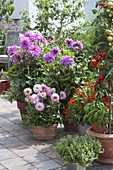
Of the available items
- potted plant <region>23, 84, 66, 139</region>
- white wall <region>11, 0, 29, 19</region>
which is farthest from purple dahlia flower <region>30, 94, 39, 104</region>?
white wall <region>11, 0, 29, 19</region>

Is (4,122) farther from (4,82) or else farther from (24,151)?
(4,82)

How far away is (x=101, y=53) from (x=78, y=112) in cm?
89

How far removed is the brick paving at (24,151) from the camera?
3596mm

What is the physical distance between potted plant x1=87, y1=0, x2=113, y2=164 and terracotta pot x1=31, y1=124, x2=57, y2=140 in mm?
702

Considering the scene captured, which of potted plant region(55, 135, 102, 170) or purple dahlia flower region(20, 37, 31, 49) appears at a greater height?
purple dahlia flower region(20, 37, 31, 49)

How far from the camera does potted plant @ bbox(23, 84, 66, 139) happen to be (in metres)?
4.21

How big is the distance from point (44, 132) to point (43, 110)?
26cm

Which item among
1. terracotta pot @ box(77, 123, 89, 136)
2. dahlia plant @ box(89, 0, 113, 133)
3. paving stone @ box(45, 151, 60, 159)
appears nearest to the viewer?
dahlia plant @ box(89, 0, 113, 133)

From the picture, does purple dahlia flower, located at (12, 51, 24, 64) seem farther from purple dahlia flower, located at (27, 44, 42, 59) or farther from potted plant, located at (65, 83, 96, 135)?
potted plant, located at (65, 83, 96, 135)

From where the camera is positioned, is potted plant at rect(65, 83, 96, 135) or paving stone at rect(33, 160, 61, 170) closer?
paving stone at rect(33, 160, 61, 170)

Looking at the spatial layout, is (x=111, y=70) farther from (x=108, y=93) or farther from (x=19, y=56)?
(x=19, y=56)

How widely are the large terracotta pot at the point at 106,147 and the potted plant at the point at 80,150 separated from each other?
134 mm

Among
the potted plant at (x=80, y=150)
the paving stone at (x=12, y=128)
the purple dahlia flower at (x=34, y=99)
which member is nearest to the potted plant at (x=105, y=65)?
the potted plant at (x=80, y=150)

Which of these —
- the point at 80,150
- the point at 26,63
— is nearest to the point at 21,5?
the point at 26,63
